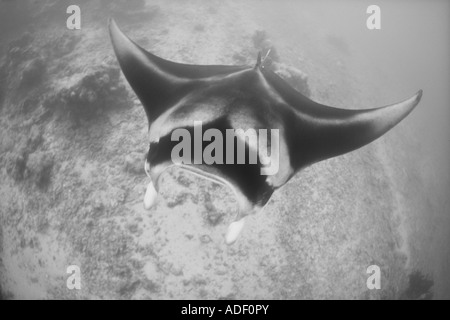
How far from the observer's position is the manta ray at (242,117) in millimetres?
2105

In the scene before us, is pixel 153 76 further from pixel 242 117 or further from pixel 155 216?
pixel 155 216

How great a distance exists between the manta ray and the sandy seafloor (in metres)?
2.27

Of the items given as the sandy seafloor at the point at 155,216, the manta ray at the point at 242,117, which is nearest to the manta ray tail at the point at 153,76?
the manta ray at the point at 242,117

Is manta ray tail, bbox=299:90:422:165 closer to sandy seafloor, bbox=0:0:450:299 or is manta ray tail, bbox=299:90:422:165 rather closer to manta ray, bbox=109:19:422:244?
manta ray, bbox=109:19:422:244

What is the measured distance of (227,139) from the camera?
2.09 m

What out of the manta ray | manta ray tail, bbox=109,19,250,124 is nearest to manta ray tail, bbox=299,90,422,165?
the manta ray

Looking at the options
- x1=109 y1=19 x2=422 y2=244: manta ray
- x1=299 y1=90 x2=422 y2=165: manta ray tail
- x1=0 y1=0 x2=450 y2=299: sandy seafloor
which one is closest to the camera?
x1=109 y1=19 x2=422 y2=244: manta ray

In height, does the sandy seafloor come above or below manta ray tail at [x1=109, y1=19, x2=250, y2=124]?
below

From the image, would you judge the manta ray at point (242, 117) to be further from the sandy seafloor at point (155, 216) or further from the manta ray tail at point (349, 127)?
the sandy seafloor at point (155, 216)

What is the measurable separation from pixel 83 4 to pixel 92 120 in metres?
11.9

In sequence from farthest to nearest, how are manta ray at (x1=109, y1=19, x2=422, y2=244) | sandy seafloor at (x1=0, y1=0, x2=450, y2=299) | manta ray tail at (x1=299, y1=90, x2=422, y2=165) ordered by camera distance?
sandy seafloor at (x1=0, y1=0, x2=450, y2=299), manta ray tail at (x1=299, y1=90, x2=422, y2=165), manta ray at (x1=109, y1=19, x2=422, y2=244)

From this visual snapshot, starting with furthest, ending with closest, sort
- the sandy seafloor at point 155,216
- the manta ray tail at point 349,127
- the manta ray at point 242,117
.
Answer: the sandy seafloor at point 155,216 < the manta ray tail at point 349,127 < the manta ray at point 242,117

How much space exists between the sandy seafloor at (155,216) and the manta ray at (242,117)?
2272mm

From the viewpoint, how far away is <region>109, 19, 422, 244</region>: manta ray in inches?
82.9
